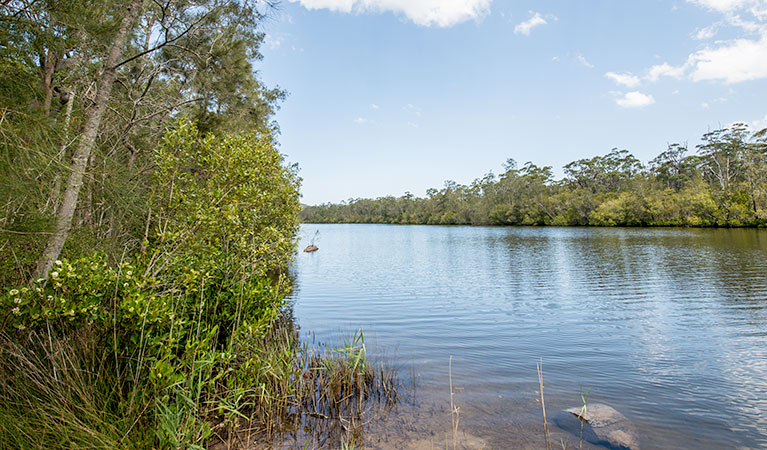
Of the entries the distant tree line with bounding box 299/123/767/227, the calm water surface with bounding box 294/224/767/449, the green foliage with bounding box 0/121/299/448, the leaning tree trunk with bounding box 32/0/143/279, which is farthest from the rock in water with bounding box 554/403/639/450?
the distant tree line with bounding box 299/123/767/227

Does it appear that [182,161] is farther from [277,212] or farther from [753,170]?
[753,170]

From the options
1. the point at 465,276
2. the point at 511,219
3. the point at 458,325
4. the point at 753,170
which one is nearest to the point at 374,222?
the point at 511,219

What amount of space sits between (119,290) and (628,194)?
7893 cm

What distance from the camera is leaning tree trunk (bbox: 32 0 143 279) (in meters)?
4.71

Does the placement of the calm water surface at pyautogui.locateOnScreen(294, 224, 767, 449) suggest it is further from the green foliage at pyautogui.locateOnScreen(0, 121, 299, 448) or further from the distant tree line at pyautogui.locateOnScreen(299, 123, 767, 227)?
the distant tree line at pyautogui.locateOnScreen(299, 123, 767, 227)

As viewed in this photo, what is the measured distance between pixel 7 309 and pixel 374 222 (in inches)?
5661

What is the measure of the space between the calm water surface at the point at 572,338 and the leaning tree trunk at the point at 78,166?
16.7ft

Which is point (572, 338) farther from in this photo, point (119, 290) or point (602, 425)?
point (119, 290)

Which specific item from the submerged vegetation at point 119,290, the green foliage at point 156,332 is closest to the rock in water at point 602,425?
the submerged vegetation at point 119,290

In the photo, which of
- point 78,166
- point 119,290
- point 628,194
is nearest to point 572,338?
point 119,290

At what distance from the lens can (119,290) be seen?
4.21 meters

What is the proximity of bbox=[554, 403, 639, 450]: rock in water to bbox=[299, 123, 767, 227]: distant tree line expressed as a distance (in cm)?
3578

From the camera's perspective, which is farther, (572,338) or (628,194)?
(628,194)

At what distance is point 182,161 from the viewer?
589cm
